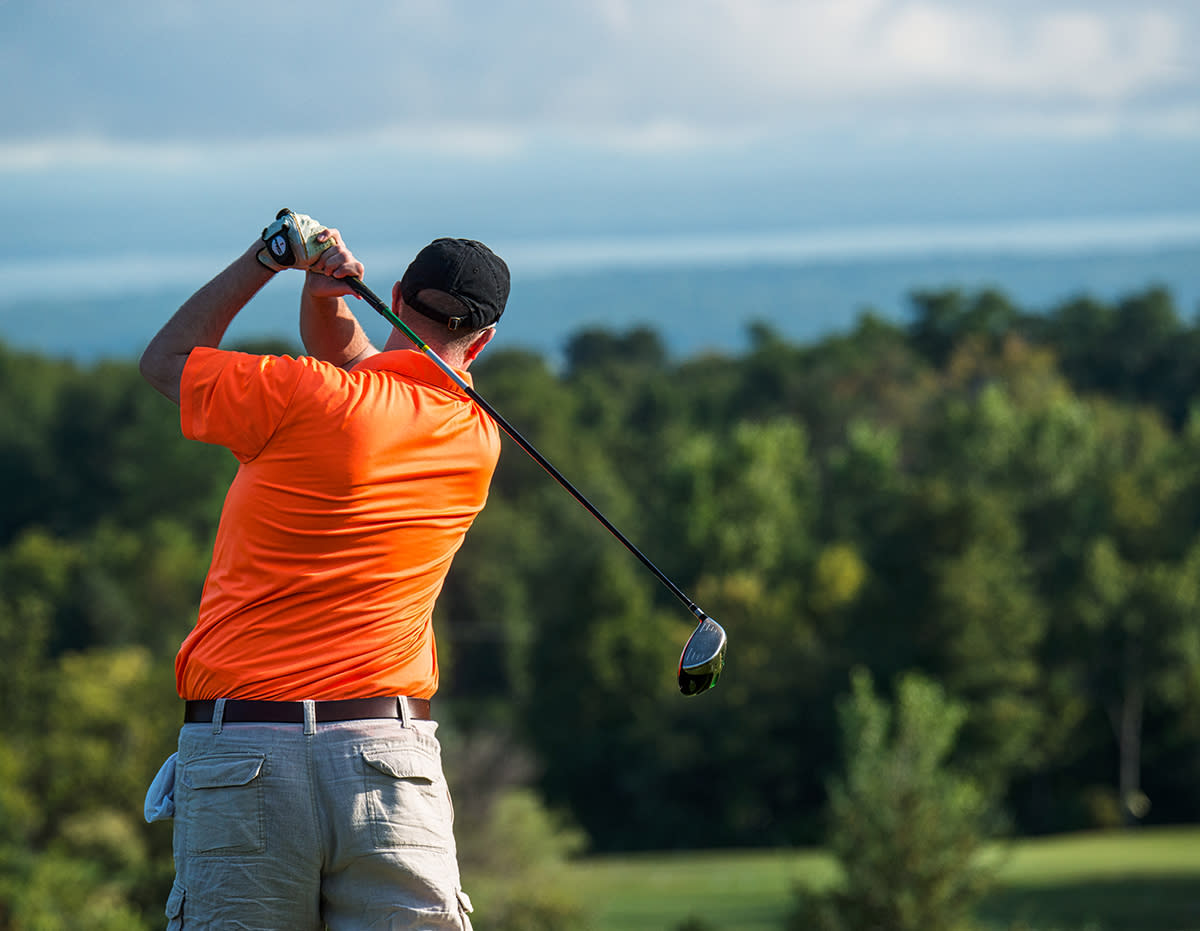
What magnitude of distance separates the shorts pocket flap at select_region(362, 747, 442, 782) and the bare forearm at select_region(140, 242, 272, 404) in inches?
30.2

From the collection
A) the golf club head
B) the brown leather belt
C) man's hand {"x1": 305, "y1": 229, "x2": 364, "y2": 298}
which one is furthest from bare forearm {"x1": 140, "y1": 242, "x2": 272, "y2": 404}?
the golf club head

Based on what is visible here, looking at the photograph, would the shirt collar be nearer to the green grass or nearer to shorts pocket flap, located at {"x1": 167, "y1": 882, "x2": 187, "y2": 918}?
shorts pocket flap, located at {"x1": 167, "y1": 882, "x2": 187, "y2": 918}

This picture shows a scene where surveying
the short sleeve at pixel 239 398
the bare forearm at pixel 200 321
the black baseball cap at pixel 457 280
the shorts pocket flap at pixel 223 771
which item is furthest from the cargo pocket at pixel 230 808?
the black baseball cap at pixel 457 280

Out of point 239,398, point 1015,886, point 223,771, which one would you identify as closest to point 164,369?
point 239,398

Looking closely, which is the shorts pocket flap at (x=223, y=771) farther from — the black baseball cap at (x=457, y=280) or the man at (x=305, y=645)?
the black baseball cap at (x=457, y=280)

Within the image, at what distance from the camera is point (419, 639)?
11.0 feet

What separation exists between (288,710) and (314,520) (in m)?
0.36

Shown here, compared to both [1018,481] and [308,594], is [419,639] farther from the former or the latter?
[1018,481]

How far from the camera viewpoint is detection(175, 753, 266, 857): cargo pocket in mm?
3039

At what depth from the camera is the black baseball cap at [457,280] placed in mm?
3297

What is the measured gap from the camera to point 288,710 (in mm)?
3086

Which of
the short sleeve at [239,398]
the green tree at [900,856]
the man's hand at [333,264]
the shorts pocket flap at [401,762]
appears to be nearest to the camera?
the short sleeve at [239,398]

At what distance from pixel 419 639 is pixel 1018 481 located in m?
64.5

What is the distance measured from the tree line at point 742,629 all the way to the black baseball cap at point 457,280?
96.9 feet
